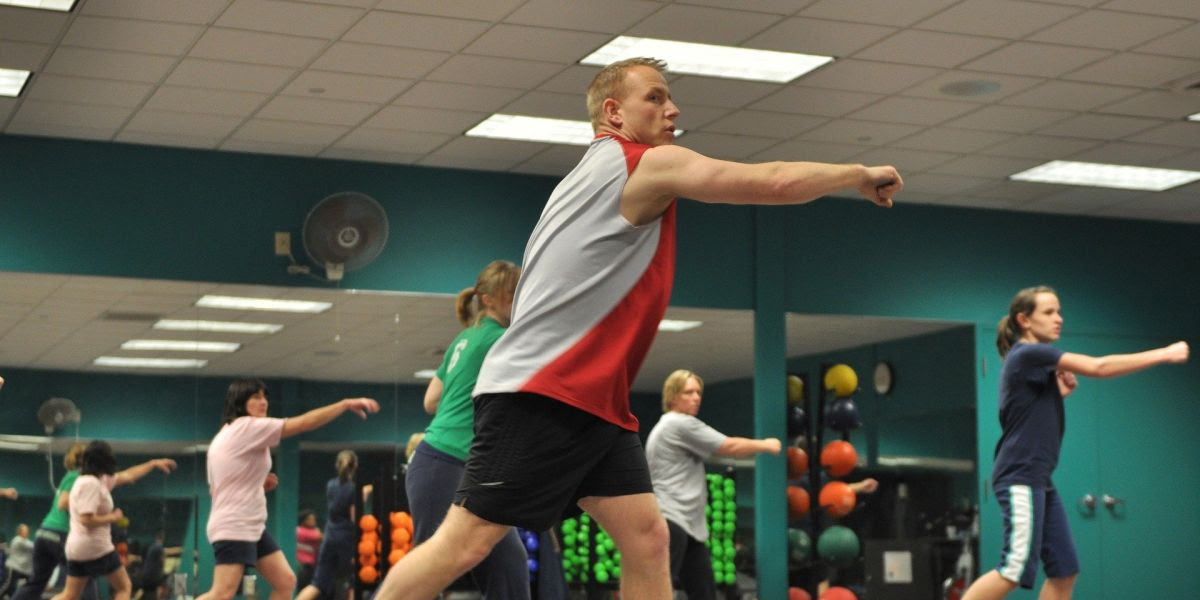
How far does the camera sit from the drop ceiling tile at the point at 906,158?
9.30 m

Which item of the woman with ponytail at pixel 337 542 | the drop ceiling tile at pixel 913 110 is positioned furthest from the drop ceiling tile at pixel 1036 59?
the woman with ponytail at pixel 337 542

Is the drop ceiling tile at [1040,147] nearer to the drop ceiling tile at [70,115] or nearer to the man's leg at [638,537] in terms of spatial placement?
the drop ceiling tile at [70,115]

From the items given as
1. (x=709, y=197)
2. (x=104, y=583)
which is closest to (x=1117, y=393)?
(x=104, y=583)

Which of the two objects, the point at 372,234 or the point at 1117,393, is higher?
the point at 372,234

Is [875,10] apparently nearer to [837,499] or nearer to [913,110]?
[913,110]

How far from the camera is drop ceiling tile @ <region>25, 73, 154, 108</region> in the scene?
7750mm

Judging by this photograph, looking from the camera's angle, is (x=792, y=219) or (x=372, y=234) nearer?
(x=372, y=234)

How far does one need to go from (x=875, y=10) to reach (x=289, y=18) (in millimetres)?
2560

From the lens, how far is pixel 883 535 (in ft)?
40.2

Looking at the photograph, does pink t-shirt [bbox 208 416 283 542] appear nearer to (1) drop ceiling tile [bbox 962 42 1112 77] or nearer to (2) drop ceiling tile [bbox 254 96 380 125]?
(2) drop ceiling tile [bbox 254 96 380 125]

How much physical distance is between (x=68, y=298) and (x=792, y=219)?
4.66 metres

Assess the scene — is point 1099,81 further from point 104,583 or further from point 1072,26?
point 104,583

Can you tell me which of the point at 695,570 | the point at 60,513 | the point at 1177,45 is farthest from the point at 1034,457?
the point at 60,513

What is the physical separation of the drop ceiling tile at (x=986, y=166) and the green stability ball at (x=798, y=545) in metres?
2.53
